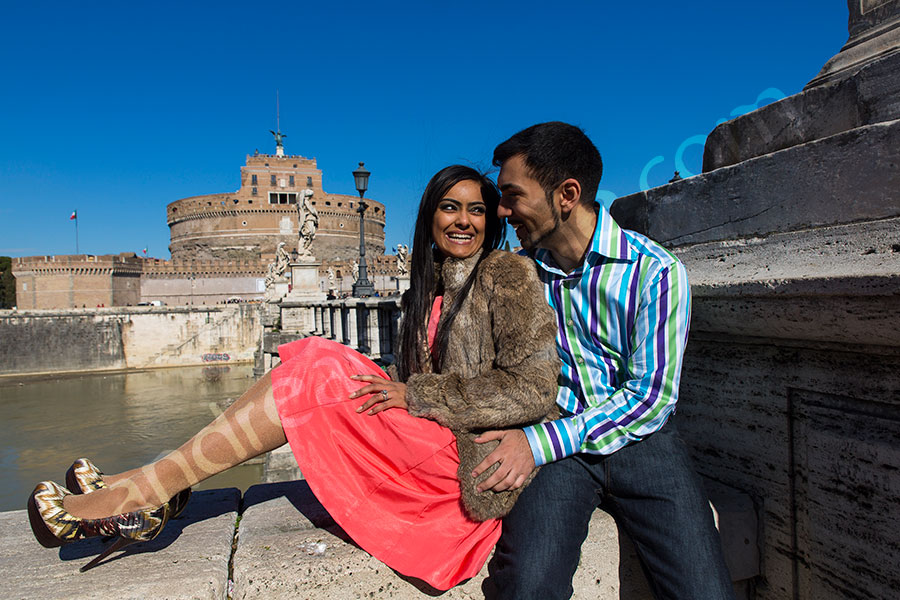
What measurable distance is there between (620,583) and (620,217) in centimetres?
135

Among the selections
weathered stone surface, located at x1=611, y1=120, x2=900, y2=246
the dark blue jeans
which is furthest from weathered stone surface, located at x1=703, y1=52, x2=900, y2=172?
the dark blue jeans

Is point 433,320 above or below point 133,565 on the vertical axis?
above

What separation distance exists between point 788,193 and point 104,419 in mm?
18840

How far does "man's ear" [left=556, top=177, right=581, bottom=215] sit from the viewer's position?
1.67 metres

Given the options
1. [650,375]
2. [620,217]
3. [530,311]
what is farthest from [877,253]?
[620,217]

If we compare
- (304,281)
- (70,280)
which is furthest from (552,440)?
(70,280)

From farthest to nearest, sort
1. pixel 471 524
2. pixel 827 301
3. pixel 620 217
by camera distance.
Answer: pixel 620 217
pixel 471 524
pixel 827 301

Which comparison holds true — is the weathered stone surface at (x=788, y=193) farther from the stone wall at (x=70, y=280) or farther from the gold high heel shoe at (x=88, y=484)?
the stone wall at (x=70, y=280)

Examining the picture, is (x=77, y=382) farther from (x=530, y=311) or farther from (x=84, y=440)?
(x=530, y=311)

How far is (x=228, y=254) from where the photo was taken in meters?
47.4

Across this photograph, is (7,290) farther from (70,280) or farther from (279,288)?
(279,288)

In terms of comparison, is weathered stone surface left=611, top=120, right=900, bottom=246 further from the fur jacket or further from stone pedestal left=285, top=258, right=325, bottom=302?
stone pedestal left=285, top=258, right=325, bottom=302

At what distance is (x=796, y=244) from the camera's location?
1.57 m

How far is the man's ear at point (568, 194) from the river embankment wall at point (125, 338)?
91.6 feet
